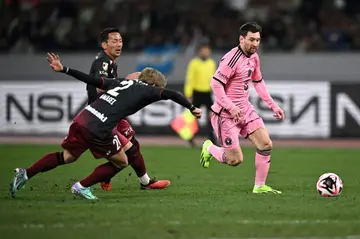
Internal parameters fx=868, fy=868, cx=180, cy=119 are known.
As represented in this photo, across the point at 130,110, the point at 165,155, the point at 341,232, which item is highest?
the point at 130,110

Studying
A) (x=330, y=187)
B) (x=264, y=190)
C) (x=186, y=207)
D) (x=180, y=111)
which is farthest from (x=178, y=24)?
(x=186, y=207)

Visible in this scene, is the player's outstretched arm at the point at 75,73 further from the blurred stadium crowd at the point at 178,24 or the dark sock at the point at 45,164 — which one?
the blurred stadium crowd at the point at 178,24

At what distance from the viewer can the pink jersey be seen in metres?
10.9

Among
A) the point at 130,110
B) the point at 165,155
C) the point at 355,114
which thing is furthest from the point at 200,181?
the point at 355,114

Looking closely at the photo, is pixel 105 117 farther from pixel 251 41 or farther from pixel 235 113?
pixel 251 41

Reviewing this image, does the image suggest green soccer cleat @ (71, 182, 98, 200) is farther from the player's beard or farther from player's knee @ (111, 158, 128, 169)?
the player's beard

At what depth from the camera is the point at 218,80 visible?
1092 centimetres

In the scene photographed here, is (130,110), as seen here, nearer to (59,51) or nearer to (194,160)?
(194,160)

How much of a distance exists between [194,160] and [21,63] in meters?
9.54

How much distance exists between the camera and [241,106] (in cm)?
1118

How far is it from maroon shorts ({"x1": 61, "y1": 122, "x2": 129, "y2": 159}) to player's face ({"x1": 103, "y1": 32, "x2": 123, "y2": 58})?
140cm

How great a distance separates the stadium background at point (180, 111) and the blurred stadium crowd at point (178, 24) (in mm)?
33

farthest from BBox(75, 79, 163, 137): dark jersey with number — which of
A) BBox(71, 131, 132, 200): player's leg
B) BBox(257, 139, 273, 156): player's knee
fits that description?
BBox(257, 139, 273, 156): player's knee

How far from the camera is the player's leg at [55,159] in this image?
9984mm
